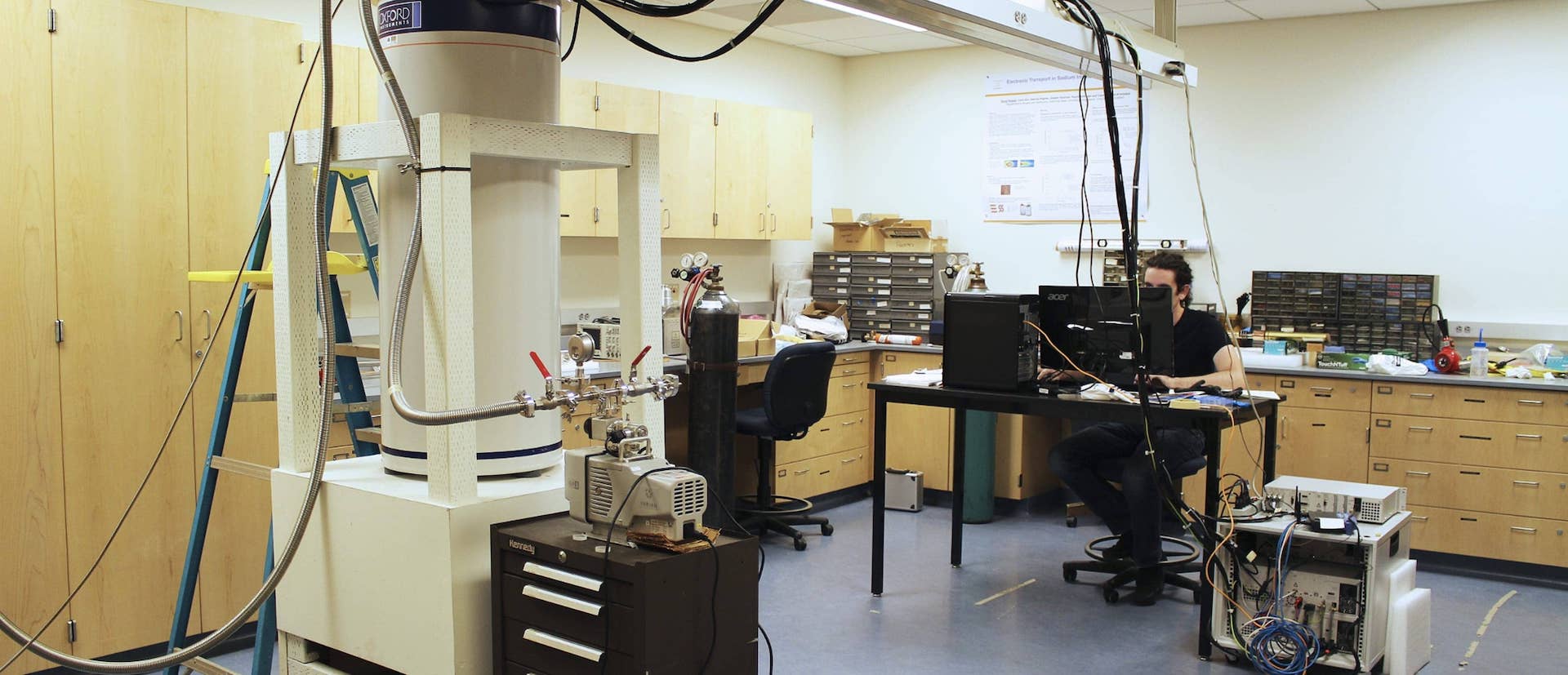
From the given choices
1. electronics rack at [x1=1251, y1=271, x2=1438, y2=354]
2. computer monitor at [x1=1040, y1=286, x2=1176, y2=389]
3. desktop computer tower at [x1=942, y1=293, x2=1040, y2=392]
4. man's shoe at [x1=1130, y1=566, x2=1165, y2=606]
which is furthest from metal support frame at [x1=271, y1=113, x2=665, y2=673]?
electronics rack at [x1=1251, y1=271, x2=1438, y2=354]

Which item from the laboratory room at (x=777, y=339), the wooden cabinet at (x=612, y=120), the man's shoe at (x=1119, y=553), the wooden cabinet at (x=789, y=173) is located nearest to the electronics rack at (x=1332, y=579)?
the laboratory room at (x=777, y=339)

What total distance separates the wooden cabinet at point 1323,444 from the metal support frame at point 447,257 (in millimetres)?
3519

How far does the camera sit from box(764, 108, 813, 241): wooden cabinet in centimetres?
608

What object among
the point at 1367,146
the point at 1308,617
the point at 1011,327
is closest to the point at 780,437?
the point at 1011,327

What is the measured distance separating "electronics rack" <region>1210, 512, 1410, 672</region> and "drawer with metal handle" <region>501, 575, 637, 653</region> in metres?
2.28

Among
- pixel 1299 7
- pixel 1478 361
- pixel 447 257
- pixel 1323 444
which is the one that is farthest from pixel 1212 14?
pixel 447 257

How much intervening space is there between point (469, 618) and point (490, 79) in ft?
3.41

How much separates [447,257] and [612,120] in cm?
313

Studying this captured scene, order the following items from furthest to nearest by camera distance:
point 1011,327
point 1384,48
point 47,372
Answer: point 1384,48 → point 1011,327 → point 47,372

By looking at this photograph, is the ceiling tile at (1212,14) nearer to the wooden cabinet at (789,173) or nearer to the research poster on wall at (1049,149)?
the research poster on wall at (1049,149)

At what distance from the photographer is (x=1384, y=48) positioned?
18.0 feet

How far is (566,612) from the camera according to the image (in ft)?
7.17

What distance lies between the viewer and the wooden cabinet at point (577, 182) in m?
5.00

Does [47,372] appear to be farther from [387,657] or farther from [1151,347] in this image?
[1151,347]
